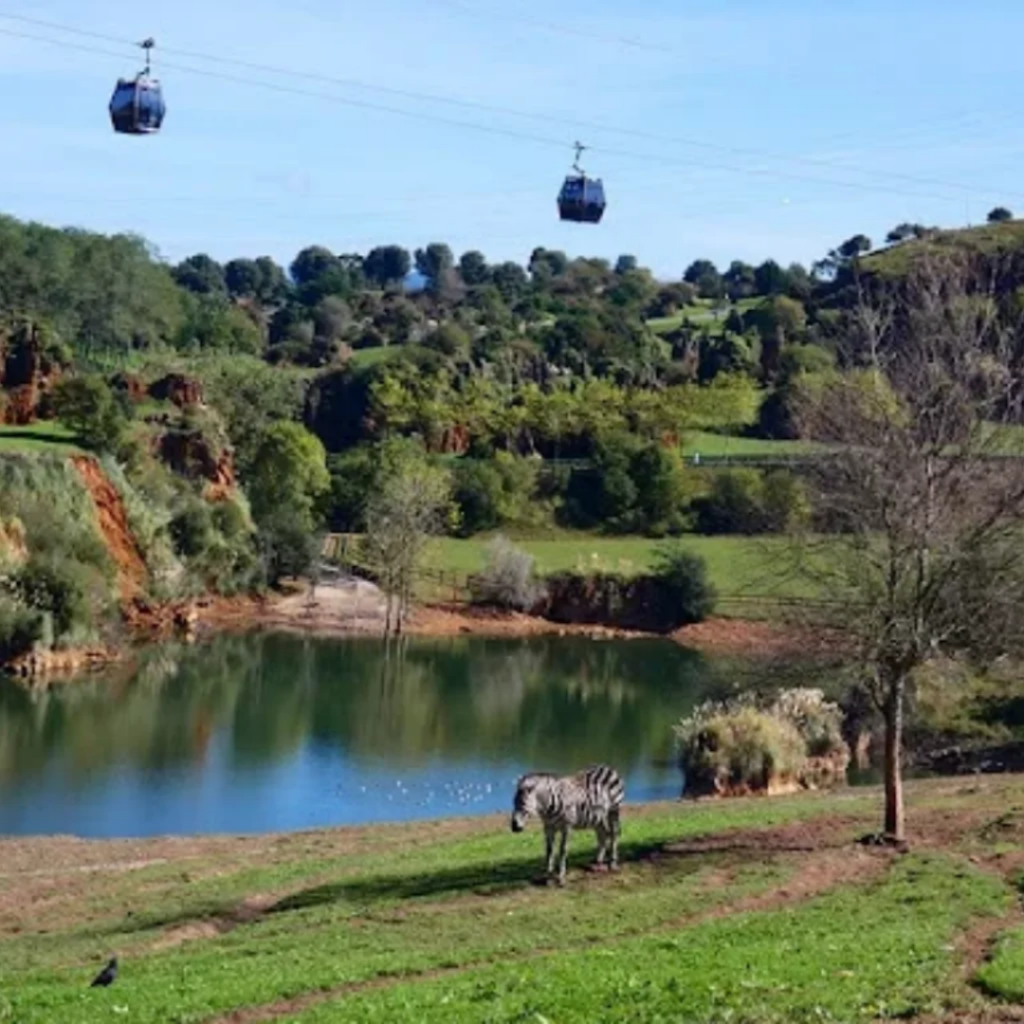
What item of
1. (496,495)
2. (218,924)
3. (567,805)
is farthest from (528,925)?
(496,495)

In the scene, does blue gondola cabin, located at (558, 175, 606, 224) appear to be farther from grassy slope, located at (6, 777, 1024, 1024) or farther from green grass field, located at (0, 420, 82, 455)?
green grass field, located at (0, 420, 82, 455)

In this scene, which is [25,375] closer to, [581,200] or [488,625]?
[488,625]

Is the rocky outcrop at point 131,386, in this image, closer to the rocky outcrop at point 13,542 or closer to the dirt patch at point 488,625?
the dirt patch at point 488,625

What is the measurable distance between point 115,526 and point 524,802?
60954mm

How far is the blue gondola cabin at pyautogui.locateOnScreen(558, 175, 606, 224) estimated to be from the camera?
118 ft

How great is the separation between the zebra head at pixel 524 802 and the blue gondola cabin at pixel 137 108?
15.1m

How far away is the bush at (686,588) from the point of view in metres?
88.8

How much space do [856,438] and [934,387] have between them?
132 cm

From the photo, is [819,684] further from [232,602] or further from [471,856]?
[232,602]

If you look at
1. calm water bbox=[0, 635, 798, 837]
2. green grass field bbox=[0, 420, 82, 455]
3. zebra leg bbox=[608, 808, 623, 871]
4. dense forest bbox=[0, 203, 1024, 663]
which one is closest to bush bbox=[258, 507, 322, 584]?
dense forest bbox=[0, 203, 1024, 663]

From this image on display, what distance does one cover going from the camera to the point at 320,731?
56.7 metres

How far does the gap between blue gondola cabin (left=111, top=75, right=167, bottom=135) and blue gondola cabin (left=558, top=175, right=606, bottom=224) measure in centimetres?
867

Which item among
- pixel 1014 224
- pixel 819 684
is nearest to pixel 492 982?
pixel 819 684

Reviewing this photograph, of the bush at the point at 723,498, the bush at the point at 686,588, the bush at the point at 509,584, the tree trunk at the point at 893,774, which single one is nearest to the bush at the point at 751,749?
the tree trunk at the point at 893,774
